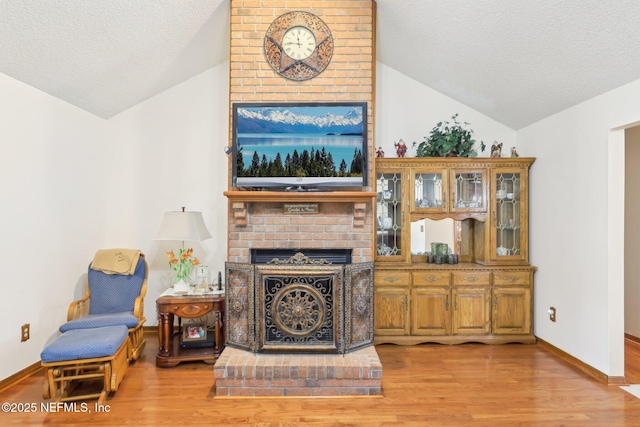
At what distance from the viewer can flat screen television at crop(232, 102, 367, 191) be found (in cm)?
309

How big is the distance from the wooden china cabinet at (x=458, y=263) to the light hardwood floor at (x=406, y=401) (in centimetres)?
50

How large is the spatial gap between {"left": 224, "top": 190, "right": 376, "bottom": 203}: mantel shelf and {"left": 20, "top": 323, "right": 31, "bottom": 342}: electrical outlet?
1.91 metres

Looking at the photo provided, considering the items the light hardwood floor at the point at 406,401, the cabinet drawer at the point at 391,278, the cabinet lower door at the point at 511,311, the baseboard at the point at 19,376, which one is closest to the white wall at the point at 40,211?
the baseboard at the point at 19,376

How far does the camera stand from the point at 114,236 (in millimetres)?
4098

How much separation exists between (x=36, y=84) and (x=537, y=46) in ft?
12.9

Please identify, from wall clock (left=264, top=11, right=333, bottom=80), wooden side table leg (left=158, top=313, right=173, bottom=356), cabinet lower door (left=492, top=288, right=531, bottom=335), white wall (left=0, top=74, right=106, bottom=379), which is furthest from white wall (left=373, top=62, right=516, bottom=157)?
white wall (left=0, top=74, right=106, bottom=379)

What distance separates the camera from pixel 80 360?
8.32 ft

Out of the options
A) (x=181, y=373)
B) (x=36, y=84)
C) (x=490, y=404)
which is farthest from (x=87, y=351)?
(x=490, y=404)

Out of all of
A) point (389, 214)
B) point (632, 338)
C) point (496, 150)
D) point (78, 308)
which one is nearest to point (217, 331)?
point (78, 308)

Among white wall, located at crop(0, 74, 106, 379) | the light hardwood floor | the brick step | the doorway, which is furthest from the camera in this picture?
the doorway

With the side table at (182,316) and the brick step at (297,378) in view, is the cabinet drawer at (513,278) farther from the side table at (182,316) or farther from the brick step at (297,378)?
the side table at (182,316)

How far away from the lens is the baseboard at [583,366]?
293 cm

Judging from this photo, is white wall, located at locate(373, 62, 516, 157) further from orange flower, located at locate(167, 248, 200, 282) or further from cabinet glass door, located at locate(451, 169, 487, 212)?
orange flower, located at locate(167, 248, 200, 282)

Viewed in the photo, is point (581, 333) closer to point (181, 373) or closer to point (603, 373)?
point (603, 373)
